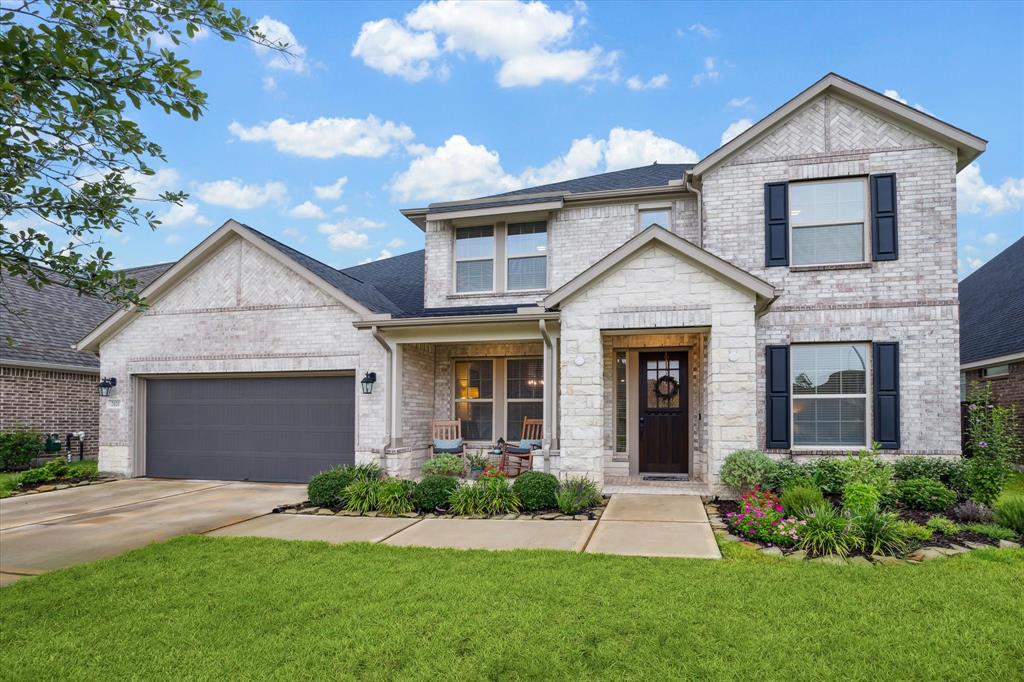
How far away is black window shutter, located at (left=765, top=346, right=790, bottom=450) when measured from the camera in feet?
31.8

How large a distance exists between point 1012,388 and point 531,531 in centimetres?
1199

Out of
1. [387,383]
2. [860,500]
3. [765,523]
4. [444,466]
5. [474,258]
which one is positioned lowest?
[444,466]

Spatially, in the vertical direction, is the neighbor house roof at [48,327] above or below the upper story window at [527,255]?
below

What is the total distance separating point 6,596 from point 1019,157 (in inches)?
991

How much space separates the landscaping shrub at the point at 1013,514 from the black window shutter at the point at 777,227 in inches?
187

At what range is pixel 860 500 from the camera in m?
6.11

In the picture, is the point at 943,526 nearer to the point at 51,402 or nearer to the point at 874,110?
the point at 874,110

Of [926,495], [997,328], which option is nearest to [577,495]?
[926,495]

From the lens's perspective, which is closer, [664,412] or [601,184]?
[664,412]

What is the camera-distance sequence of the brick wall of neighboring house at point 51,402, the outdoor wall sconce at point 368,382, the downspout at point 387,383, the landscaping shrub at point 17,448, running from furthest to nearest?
the brick wall of neighboring house at point 51,402, the landscaping shrub at point 17,448, the outdoor wall sconce at point 368,382, the downspout at point 387,383

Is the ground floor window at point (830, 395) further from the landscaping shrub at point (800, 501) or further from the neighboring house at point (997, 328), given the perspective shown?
the landscaping shrub at point (800, 501)

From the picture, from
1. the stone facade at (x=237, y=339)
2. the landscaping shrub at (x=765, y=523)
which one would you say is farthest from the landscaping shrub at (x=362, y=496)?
the landscaping shrub at (x=765, y=523)

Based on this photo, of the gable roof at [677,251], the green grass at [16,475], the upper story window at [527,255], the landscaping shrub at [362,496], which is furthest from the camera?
the upper story window at [527,255]

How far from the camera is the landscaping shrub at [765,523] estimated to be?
236 inches
